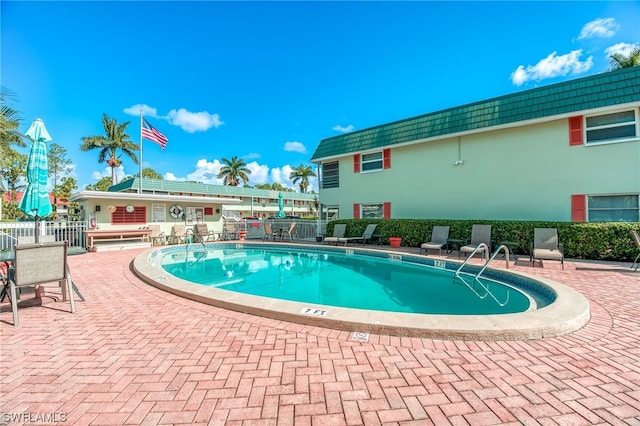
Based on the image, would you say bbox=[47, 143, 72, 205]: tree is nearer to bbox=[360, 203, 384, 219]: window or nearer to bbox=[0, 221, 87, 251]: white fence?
bbox=[0, 221, 87, 251]: white fence

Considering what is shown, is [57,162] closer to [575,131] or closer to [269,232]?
[269,232]

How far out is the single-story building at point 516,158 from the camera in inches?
327

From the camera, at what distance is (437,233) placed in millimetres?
10016

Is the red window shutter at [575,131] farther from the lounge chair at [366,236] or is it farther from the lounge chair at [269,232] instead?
the lounge chair at [269,232]

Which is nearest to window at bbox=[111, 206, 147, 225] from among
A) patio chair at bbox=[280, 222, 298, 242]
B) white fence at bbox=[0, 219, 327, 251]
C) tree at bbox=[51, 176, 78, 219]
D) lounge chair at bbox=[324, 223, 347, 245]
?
white fence at bbox=[0, 219, 327, 251]

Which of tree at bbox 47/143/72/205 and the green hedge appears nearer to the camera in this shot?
the green hedge

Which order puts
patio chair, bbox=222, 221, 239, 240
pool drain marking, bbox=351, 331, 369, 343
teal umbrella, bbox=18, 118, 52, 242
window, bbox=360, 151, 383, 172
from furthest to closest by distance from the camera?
1. patio chair, bbox=222, 221, 239, 240
2. window, bbox=360, 151, 383, 172
3. teal umbrella, bbox=18, 118, 52, 242
4. pool drain marking, bbox=351, 331, 369, 343

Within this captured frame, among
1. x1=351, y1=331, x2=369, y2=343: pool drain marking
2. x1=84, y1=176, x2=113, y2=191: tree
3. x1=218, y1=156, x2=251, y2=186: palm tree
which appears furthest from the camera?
x1=218, y1=156, x2=251, y2=186: palm tree

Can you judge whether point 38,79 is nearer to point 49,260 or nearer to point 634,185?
point 49,260

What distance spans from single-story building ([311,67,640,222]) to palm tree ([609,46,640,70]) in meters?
11.7

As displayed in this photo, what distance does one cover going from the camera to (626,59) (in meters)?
15.8

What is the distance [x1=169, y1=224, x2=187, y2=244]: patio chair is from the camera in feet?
47.4

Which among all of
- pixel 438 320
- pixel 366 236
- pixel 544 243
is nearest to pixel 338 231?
pixel 366 236

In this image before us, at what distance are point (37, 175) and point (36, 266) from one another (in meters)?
3.88
